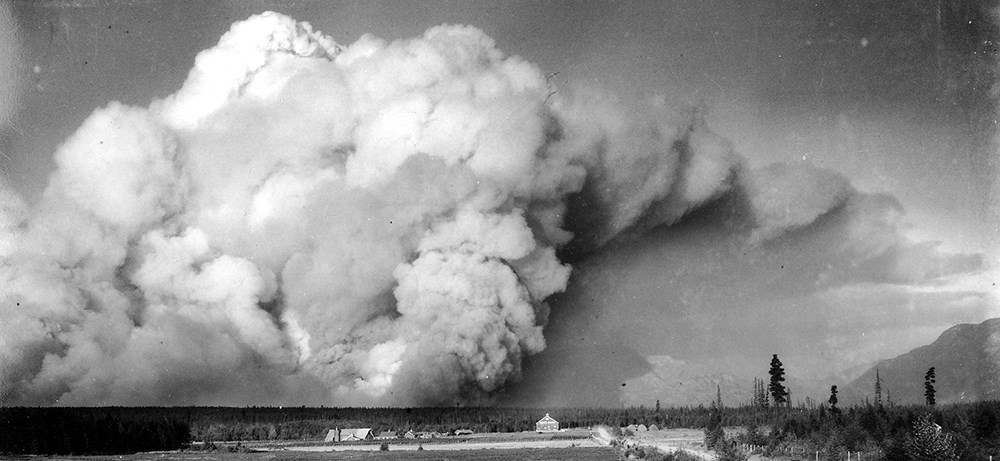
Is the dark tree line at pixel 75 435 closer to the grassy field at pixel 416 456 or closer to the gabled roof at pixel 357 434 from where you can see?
the grassy field at pixel 416 456

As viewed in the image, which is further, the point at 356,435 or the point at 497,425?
the point at 497,425

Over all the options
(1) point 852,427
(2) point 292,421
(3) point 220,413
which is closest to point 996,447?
(1) point 852,427

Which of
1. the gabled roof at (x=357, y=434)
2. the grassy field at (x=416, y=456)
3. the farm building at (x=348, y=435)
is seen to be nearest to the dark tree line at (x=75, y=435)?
the grassy field at (x=416, y=456)

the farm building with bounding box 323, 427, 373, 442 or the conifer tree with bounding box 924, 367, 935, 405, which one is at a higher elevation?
the conifer tree with bounding box 924, 367, 935, 405

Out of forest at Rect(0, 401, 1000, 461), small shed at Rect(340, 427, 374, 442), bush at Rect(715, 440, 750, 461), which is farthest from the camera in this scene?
small shed at Rect(340, 427, 374, 442)

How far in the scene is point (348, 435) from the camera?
67562mm

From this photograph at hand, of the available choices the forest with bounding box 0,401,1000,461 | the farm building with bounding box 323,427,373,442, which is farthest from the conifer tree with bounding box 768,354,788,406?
the farm building with bounding box 323,427,373,442

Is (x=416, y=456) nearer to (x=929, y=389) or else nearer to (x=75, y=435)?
(x=75, y=435)

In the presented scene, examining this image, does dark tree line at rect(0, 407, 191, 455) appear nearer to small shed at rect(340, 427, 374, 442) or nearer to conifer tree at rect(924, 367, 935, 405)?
small shed at rect(340, 427, 374, 442)

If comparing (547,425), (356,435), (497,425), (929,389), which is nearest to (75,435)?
(356,435)

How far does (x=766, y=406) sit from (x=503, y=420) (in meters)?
25.3

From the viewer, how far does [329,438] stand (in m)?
67.9

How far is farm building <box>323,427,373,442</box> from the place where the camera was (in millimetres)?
65944

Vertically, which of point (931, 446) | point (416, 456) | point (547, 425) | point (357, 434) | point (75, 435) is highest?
point (75, 435)
